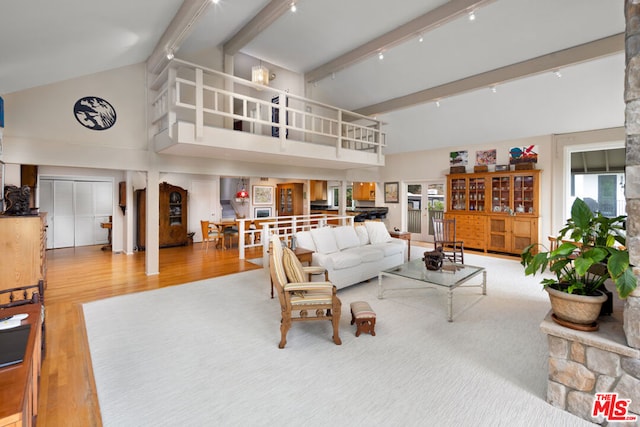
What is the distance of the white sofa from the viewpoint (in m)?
4.58

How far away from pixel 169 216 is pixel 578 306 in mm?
8633

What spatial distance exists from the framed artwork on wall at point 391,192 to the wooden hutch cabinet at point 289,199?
3137mm

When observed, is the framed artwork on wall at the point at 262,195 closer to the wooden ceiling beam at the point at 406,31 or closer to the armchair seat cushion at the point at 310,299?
the wooden ceiling beam at the point at 406,31

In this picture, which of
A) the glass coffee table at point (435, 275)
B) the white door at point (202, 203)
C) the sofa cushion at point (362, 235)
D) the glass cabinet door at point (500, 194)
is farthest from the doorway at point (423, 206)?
the white door at point (202, 203)

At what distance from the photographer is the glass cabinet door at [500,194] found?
765cm

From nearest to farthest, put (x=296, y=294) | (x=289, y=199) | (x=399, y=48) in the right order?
(x=296, y=294) < (x=399, y=48) < (x=289, y=199)

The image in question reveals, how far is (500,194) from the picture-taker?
7.75 m

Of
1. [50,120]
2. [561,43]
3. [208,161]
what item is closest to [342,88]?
[208,161]

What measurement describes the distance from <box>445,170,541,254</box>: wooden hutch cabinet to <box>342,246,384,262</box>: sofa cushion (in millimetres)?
4072

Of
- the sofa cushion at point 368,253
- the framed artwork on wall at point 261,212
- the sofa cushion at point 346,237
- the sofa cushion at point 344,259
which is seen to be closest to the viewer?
the sofa cushion at point 344,259

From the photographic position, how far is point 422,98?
6.82m

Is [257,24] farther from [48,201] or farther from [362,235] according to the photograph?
[48,201]

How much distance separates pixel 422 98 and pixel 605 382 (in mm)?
6120

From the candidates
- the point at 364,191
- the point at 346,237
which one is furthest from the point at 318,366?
the point at 364,191
